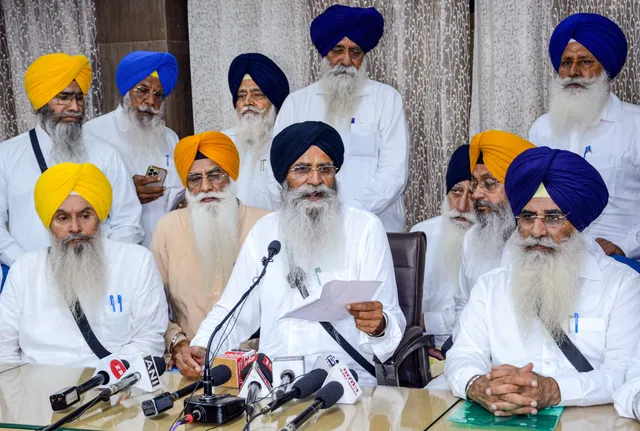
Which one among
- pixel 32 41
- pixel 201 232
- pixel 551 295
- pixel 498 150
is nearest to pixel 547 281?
pixel 551 295

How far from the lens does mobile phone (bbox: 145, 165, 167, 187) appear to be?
207 inches

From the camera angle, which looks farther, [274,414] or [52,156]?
[52,156]

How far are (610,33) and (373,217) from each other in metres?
1.81

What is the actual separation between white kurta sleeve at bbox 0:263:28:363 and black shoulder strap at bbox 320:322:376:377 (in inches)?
54.4

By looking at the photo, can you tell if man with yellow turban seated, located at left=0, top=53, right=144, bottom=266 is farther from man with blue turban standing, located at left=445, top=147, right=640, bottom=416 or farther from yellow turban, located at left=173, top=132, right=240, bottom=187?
man with blue turban standing, located at left=445, top=147, right=640, bottom=416

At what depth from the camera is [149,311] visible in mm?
3994

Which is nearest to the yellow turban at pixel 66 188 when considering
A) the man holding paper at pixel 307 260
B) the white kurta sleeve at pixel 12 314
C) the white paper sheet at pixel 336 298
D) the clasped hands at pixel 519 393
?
the white kurta sleeve at pixel 12 314

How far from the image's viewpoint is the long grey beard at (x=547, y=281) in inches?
123

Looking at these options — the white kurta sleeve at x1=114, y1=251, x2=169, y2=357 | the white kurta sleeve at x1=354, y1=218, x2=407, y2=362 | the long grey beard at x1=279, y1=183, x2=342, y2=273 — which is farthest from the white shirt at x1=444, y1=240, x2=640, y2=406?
the white kurta sleeve at x1=114, y1=251, x2=169, y2=357

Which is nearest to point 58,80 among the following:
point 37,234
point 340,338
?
point 37,234

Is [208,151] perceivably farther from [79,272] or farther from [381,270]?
[381,270]

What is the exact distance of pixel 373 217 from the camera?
12.7ft

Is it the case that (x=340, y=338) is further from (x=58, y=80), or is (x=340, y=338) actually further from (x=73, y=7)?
(x=73, y=7)

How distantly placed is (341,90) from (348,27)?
36 centimetres
